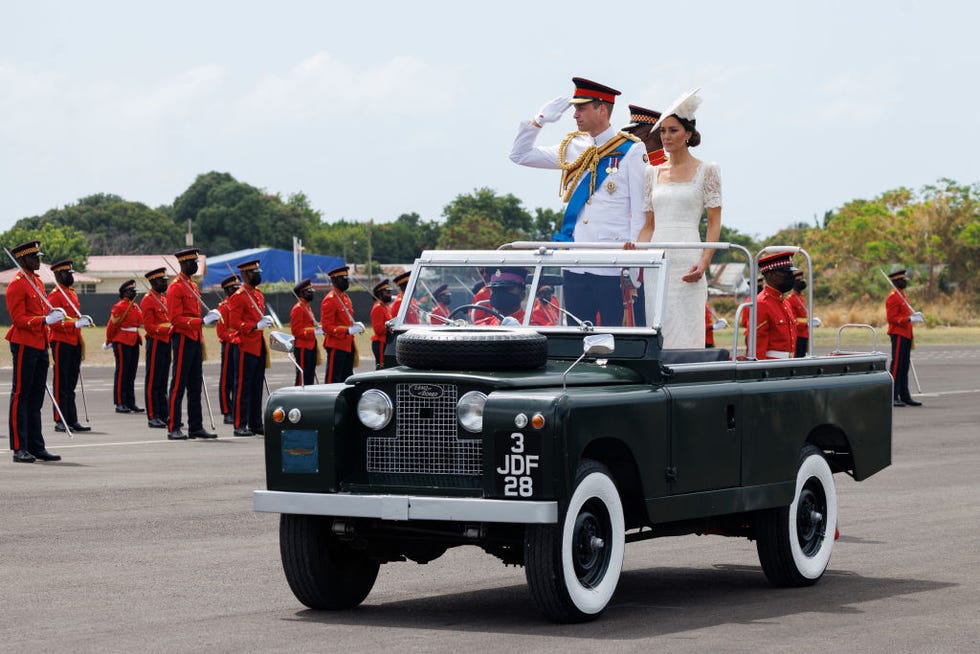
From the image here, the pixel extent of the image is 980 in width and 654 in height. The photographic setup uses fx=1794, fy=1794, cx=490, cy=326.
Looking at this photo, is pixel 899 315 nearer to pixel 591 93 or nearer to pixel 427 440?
pixel 591 93

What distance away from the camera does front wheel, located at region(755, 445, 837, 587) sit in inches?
383

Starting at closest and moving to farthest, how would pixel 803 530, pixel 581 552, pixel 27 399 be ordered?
pixel 581 552, pixel 803 530, pixel 27 399

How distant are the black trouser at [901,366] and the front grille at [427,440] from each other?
18.9 meters

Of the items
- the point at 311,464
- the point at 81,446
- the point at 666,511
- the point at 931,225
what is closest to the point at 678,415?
the point at 666,511

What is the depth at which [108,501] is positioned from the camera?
45.4 feet

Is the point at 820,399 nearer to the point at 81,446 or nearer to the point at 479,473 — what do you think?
the point at 479,473

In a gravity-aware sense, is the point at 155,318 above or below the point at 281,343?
below

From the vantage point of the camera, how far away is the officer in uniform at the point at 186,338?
20969 mm

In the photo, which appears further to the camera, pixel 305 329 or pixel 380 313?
pixel 380 313

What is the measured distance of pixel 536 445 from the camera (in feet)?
26.2

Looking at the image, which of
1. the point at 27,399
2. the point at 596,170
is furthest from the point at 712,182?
the point at 27,399

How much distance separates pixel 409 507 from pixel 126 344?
18647 mm

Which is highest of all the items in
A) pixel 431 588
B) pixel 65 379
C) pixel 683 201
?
pixel 683 201

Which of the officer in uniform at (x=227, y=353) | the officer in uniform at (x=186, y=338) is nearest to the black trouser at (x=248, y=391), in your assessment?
the officer in uniform at (x=227, y=353)
